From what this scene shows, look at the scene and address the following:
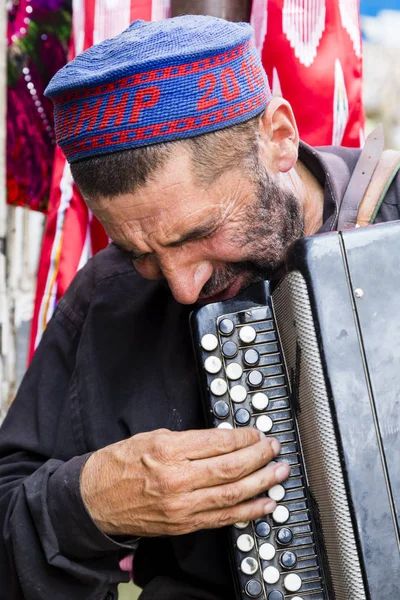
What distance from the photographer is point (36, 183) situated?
2.40m

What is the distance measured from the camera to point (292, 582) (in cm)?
161

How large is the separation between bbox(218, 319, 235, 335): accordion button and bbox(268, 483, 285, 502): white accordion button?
0.97 feet

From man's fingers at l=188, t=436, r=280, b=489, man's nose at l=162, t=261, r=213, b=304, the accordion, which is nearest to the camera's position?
the accordion

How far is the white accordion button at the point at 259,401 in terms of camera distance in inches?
64.8

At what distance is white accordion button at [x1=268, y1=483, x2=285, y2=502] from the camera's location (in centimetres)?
164

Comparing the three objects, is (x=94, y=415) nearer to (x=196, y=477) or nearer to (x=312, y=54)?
(x=196, y=477)

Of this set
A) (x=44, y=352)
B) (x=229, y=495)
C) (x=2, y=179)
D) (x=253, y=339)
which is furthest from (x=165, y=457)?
(x=2, y=179)

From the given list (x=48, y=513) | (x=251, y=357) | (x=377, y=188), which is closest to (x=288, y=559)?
(x=251, y=357)

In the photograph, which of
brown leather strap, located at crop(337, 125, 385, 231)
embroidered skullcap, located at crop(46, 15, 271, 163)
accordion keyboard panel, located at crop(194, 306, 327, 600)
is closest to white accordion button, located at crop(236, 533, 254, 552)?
accordion keyboard panel, located at crop(194, 306, 327, 600)

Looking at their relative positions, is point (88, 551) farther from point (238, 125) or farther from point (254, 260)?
point (238, 125)

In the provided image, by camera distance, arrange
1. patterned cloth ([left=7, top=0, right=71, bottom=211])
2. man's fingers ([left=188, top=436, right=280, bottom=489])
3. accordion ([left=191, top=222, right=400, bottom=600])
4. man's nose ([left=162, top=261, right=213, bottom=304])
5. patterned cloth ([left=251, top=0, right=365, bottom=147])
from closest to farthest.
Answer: accordion ([left=191, top=222, right=400, bottom=600]) < man's fingers ([left=188, top=436, right=280, bottom=489]) < man's nose ([left=162, top=261, right=213, bottom=304]) < patterned cloth ([left=251, top=0, right=365, bottom=147]) < patterned cloth ([left=7, top=0, right=71, bottom=211])

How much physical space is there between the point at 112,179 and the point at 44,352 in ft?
1.93

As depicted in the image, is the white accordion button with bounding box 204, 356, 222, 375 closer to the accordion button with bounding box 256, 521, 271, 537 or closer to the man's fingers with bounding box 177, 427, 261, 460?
the man's fingers with bounding box 177, 427, 261, 460

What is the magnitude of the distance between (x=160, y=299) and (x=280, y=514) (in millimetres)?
611
